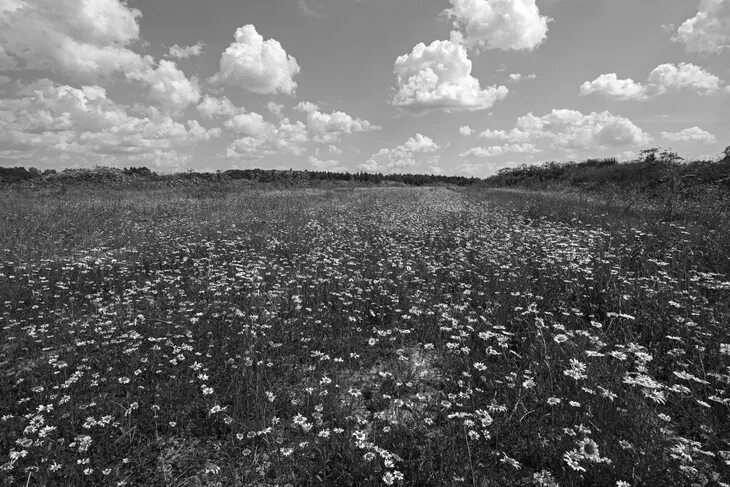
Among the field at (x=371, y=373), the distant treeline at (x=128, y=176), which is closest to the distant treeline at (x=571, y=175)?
the distant treeline at (x=128, y=176)

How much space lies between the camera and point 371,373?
4641 mm

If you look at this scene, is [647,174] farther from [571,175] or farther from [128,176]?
[128,176]

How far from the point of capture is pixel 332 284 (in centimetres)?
709

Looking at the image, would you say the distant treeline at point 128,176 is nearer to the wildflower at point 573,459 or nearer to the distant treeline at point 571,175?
the distant treeline at point 571,175

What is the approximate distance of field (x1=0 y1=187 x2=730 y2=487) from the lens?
10.2 feet

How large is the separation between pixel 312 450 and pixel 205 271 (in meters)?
5.70

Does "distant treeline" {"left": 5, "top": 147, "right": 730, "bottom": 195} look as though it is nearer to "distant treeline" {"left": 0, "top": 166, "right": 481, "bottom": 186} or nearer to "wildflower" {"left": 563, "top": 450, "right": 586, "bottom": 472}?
"distant treeline" {"left": 0, "top": 166, "right": 481, "bottom": 186}

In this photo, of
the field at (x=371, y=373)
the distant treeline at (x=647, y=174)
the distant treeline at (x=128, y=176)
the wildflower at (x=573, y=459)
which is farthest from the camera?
the distant treeline at (x=128, y=176)

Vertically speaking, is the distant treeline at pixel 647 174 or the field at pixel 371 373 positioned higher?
the distant treeline at pixel 647 174

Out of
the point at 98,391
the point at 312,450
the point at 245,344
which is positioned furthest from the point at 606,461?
the point at 98,391

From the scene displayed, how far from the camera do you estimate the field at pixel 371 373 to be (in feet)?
10.2

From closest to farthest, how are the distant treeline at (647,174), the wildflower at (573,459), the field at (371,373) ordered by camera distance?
the wildflower at (573,459), the field at (371,373), the distant treeline at (647,174)

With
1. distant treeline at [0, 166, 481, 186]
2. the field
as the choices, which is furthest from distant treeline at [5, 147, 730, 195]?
the field

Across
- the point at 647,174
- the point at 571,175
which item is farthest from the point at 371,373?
the point at 571,175
